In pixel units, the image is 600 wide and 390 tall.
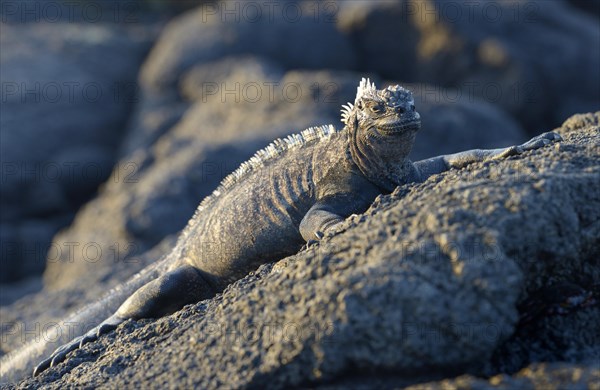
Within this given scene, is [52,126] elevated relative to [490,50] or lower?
elevated

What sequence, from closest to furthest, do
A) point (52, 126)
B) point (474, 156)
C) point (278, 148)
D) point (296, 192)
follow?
point (474, 156) < point (296, 192) < point (278, 148) < point (52, 126)

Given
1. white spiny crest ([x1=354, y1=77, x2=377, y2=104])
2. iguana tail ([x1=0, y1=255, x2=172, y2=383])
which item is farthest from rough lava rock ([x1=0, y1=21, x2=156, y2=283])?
white spiny crest ([x1=354, y1=77, x2=377, y2=104])

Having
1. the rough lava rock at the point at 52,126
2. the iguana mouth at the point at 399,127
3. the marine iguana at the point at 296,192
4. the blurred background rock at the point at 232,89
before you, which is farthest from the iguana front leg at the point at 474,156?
the rough lava rock at the point at 52,126

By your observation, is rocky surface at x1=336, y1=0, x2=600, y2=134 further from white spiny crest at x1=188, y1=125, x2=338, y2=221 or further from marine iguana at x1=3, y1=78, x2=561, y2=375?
marine iguana at x1=3, y1=78, x2=561, y2=375

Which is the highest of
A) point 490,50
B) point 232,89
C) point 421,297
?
point 232,89

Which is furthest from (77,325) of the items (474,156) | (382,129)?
(474,156)

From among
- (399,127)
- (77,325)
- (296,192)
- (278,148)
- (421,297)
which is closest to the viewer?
(421,297)

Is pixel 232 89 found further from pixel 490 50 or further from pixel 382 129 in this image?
pixel 382 129
